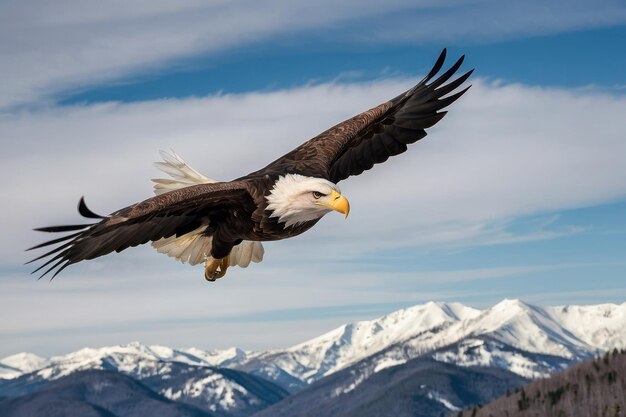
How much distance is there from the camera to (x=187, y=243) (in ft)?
38.8

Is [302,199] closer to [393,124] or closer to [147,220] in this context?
[147,220]

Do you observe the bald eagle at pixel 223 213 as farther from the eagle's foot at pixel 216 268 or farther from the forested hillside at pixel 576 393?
the forested hillside at pixel 576 393

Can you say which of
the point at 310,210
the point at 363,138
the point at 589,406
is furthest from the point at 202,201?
the point at 589,406

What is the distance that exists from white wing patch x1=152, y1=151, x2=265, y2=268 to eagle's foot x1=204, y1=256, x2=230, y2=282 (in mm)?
482

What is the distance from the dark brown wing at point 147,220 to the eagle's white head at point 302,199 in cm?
45

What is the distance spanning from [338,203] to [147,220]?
7.37ft

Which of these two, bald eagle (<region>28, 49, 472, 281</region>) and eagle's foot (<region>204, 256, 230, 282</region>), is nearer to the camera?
bald eagle (<region>28, 49, 472, 281</region>)

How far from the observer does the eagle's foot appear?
428 inches

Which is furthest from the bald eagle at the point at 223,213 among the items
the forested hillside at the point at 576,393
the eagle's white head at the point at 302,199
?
the forested hillside at the point at 576,393

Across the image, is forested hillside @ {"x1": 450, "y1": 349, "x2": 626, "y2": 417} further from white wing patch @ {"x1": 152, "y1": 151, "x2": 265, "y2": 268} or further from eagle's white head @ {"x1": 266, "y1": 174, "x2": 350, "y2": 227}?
eagle's white head @ {"x1": 266, "y1": 174, "x2": 350, "y2": 227}

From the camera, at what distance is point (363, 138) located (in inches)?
534

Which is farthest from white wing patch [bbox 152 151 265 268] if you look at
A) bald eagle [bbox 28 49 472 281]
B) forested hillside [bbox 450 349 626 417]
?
forested hillside [bbox 450 349 626 417]

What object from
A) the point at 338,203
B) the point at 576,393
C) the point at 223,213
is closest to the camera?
the point at 338,203

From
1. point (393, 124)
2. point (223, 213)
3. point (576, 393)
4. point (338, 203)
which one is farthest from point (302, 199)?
point (576, 393)
